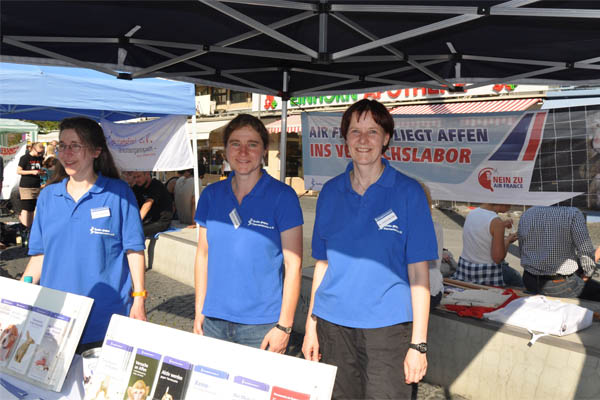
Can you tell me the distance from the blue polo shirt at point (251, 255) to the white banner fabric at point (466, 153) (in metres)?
3.26

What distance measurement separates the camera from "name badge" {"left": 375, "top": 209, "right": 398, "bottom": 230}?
6.55 ft

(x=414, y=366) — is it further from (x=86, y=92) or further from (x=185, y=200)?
(x=185, y=200)

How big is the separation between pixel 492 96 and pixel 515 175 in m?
11.7

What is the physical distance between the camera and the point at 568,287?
4297 millimetres

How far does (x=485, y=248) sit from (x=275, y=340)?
122 inches

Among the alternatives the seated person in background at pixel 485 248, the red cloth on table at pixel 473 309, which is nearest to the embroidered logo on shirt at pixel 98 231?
the red cloth on table at pixel 473 309

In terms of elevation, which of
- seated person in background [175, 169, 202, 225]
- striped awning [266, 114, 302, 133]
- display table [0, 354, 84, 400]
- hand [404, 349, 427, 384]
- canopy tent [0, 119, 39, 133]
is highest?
striped awning [266, 114, 302, 133]

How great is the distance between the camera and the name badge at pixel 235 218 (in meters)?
2.27

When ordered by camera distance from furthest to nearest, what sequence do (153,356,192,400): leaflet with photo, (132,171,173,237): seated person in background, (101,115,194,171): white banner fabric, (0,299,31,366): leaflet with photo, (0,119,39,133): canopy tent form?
1. (0,119,39,133): canopy tent
2. (101,115,194,171): white banner fabric
3. (132,171,173,237): seated person in background
4. (0,299,31,366): leaflet with photo
5. (153,356,192,400): leaflet with photo

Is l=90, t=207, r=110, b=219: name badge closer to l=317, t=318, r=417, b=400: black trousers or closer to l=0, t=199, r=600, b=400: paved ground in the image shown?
l=317, t=318, r=417, b=400: black trousers

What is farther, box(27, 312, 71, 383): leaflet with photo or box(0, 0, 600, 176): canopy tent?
box(0, 0, 600, 176): canopy tent

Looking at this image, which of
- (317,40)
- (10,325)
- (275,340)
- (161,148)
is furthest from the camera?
(161,148)

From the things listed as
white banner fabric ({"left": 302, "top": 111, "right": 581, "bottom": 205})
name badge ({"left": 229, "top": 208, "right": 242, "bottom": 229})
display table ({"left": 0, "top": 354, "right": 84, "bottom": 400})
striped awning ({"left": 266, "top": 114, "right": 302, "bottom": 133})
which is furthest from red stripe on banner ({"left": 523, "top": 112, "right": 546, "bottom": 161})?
striped awning ({"left": 266, "top": 114, "right": 302, "bottom": 133})

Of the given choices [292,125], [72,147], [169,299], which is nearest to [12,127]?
[292,125]
